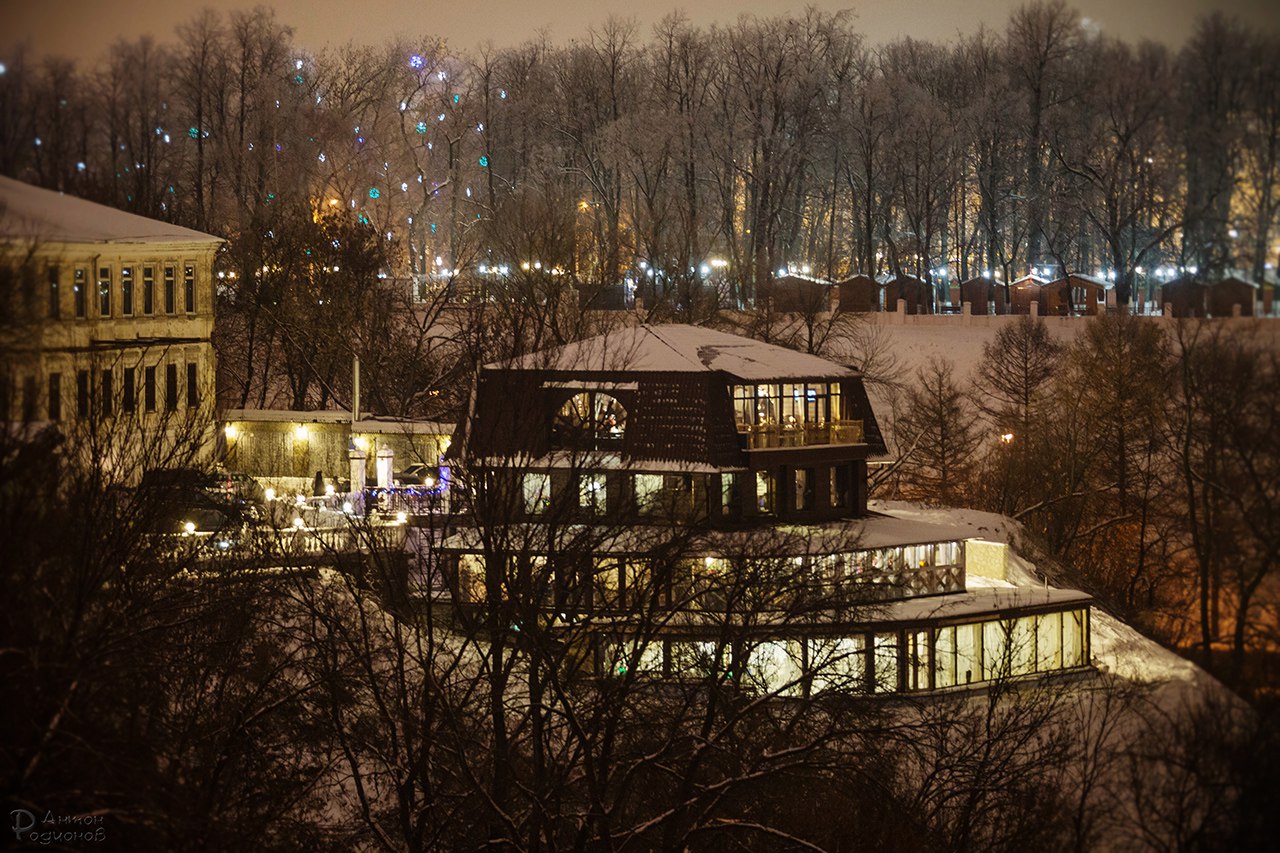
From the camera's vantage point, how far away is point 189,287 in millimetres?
10375

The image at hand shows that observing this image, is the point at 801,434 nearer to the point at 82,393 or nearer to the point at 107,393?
the point at 107,393

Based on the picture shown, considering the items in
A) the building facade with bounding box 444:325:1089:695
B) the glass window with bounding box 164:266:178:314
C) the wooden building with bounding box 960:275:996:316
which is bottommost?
the building facade with bounding box 444:325:1089:695

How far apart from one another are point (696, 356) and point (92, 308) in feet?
60.3

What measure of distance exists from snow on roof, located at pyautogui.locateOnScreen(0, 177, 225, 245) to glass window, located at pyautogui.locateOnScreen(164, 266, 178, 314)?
1053mm

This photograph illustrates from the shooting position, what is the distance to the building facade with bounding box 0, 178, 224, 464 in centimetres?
701

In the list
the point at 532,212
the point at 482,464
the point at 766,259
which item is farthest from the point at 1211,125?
the point at 766,259

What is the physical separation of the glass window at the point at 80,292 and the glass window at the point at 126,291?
1.29ft

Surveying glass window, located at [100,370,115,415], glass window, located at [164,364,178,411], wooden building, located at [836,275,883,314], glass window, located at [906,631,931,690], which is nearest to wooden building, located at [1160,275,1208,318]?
glass window, located at [100,370,115,415]

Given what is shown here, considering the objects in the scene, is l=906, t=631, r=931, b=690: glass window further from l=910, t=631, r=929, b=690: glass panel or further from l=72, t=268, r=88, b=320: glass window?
l=72, t=268, r=88, b=320: glass window

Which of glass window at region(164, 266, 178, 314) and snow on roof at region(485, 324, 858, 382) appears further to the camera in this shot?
snow on roof at region(485, 324, 858, 382)

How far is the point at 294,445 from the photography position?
1229 inches

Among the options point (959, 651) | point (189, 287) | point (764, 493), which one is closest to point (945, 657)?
point (959, 651)

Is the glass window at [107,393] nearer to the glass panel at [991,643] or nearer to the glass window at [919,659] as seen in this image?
the glass window at [919,659]

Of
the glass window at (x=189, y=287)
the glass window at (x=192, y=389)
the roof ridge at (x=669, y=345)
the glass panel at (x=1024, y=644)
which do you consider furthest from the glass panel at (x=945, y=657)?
the glass window at (x=189, y=287)
